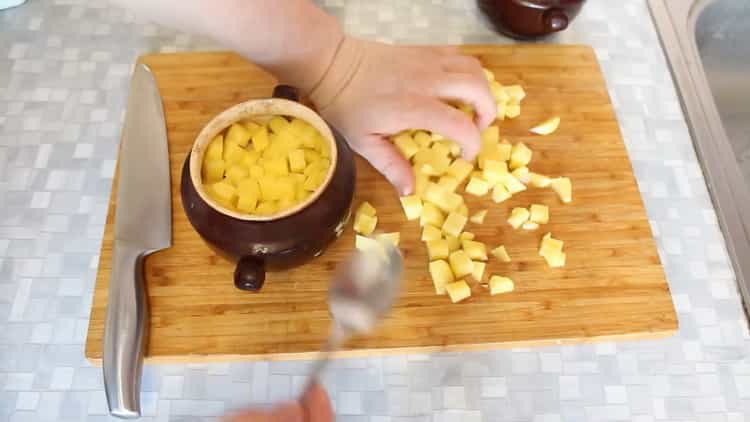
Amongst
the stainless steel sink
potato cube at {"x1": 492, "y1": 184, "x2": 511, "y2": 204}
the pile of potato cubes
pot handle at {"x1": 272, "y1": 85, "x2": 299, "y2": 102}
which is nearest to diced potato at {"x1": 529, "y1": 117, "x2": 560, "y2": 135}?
the pile of potato cubes

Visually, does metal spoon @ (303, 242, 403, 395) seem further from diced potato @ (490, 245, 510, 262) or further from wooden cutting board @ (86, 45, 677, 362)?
diced potato @ (490, 245, 510, 262)

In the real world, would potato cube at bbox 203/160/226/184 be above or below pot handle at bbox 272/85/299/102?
below

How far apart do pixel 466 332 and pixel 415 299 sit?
0.07 meters

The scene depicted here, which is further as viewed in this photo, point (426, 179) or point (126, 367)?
point (426, 179)

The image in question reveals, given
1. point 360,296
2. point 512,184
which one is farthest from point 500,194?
point 360,296

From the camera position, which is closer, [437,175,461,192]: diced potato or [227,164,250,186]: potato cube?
[227,164,250,186]: potato cube

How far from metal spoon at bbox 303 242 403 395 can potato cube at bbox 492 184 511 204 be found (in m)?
0.16

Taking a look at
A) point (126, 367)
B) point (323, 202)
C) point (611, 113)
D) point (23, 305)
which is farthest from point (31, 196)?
point (611, 113)

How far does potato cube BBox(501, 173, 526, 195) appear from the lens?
78 centimetres

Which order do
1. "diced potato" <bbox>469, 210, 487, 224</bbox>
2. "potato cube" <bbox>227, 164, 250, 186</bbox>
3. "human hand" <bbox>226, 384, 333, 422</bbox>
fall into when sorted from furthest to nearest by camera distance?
"diced potato" <bbox>469, 210, 487, 224</bbox> < "potato cube" <bbox>227, 164, 250, 186</bbox> < "human hand" <bbox>226, 384, 333, 422</bbox>

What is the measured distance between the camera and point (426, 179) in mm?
775

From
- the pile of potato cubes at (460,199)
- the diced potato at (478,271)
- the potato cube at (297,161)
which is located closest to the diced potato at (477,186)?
the pile of potato cubes at (460,199)

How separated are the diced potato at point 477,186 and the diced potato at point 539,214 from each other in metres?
0.06

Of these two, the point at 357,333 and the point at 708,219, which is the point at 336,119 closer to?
the point at 357,333
